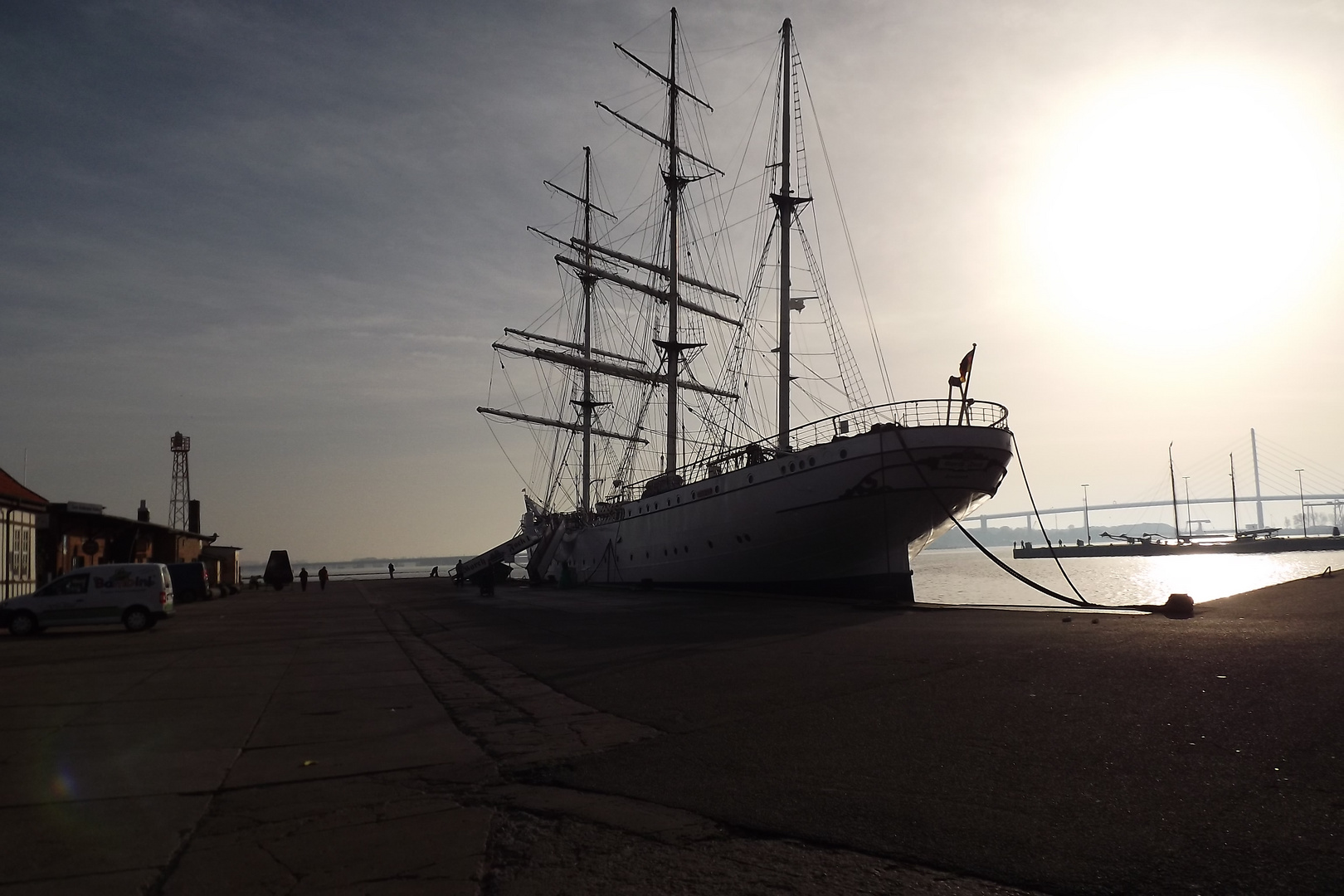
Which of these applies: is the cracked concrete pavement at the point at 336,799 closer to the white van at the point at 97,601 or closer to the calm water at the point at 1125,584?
the white van at the point at 97,601

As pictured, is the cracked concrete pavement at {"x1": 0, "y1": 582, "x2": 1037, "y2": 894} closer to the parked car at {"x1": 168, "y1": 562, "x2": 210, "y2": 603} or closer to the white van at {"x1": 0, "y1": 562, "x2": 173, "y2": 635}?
the white van at {"x1": 0, "y1": 562, "x2": 173, "y2": 635}

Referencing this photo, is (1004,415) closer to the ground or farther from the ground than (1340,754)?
farther from the ground

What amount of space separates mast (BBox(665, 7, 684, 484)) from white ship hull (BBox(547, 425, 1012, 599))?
9.62 metres

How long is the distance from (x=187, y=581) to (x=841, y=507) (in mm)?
32669

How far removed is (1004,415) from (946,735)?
22653mm

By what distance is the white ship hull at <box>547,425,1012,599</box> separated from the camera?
25359mm

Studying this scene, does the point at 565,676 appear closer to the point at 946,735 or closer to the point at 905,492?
the point at 946,735

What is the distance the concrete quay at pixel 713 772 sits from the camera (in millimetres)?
4211

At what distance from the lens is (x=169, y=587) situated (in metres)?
23.1

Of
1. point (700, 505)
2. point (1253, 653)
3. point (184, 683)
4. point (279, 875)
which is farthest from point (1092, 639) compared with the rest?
point (700, 505)

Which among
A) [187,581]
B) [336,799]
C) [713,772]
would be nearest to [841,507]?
[713,772]

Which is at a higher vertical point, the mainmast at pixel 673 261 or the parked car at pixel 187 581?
the mainmast at pixel 673 261

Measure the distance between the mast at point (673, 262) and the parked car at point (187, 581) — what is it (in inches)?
926

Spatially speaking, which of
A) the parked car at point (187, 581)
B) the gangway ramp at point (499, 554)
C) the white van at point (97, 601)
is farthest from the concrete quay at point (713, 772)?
the gangway ramp at point (499, 554)
